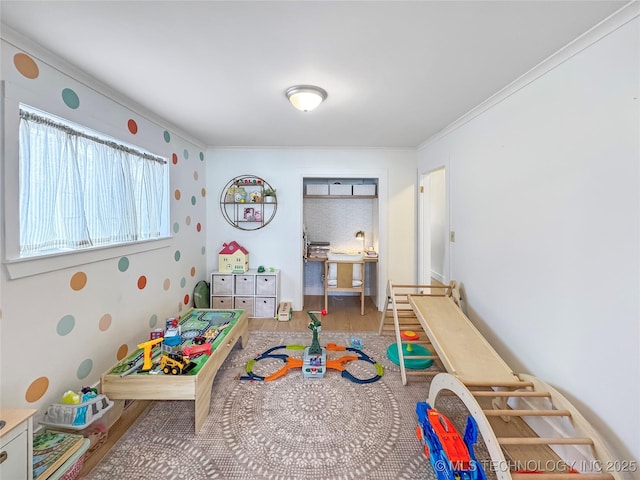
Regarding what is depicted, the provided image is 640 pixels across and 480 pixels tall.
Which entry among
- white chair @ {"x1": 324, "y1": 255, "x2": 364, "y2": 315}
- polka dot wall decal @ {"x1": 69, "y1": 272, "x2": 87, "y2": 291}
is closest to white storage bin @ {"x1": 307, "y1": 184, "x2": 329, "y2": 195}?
white chair @ {"x1": 324, "y1": 255, "x2": 364, "y2": 315}

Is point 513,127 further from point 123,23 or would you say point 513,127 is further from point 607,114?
point 123,23

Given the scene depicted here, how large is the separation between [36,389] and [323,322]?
2.71 meters

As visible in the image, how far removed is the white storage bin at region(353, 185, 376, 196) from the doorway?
68 cm

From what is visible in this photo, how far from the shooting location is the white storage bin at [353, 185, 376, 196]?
4.27 metres

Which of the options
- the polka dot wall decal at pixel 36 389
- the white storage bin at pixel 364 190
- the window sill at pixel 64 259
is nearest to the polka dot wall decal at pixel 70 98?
the window sill at pixel 64 259

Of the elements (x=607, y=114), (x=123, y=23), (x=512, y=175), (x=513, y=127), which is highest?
(x=123, y=23)

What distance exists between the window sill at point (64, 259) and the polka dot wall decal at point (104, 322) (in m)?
0.42

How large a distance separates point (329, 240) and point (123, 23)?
12.4 ft

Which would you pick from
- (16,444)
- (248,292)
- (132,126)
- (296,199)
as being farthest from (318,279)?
(16,444)

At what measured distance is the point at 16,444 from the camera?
1237 millimetres

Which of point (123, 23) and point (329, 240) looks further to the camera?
point (329, 240)

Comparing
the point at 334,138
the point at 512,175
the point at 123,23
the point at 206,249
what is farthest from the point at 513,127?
the point at 206,249

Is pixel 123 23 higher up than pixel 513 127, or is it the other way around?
pixel 123 23

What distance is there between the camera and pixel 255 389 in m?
2.33
